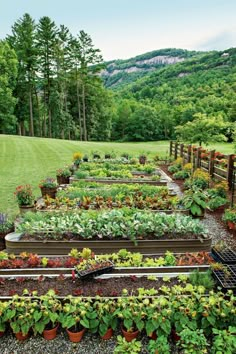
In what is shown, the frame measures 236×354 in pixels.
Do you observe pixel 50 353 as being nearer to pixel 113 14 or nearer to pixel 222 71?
pixel 113 14

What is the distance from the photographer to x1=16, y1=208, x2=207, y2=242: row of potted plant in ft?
14.2

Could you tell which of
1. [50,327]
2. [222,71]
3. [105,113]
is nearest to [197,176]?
[50,327]

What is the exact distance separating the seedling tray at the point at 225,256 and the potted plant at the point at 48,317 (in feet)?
6.54

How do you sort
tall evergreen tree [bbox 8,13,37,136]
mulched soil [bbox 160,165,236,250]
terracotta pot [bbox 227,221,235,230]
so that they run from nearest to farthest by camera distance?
mulched soil [bbox 160,165,236,250] < terracotta pot [bbox 227,221,235,230] < tall evergreen tree [bbox 8,13,37,136]

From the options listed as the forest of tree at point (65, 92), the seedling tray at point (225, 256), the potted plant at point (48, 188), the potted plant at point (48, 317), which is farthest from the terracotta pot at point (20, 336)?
the forest of tree at point (65, 92)

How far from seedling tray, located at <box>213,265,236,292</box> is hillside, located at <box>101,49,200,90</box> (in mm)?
70393

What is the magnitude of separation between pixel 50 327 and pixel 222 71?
45.8 meters

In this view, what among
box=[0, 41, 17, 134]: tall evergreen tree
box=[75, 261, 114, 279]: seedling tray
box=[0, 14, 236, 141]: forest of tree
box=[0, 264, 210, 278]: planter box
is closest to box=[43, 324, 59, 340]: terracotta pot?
box=[75, 261, 114, 279]: seedling tray

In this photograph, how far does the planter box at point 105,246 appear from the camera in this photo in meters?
4.19

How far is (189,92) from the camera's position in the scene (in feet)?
117

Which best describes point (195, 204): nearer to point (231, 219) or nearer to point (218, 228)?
point (218, 228)

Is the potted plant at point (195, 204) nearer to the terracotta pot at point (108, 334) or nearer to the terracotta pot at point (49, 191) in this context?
the terracotta pot at point (49, 191)

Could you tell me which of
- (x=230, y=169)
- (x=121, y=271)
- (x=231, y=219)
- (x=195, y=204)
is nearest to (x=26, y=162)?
(x=230, y=169)

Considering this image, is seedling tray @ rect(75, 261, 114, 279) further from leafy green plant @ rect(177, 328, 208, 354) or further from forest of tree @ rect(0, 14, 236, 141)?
forest of tree @ rect(0, 14, 236, 141)
